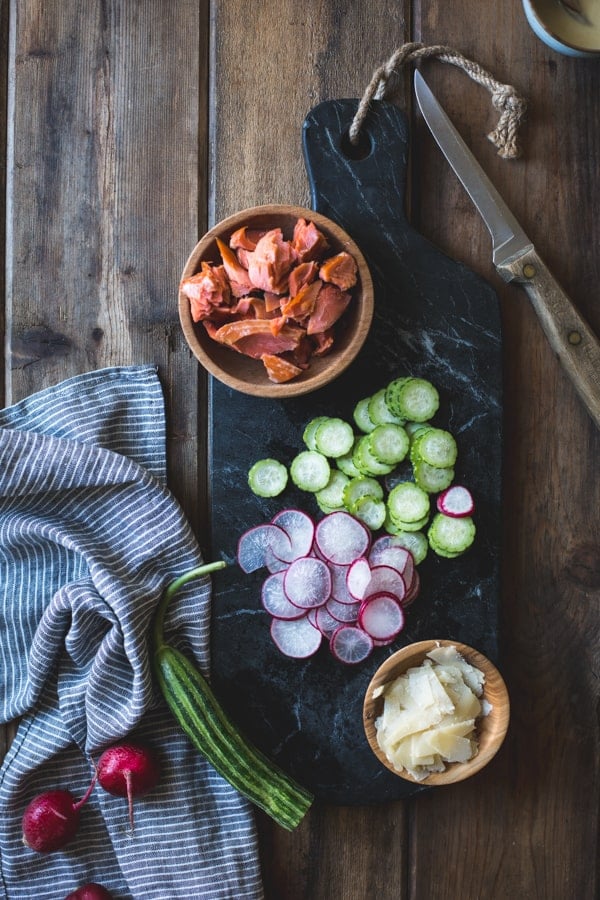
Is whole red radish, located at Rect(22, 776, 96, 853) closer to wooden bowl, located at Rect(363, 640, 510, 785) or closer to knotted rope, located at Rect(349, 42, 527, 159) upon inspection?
wooden bowl, located at Rect(363, 640, 510, 785)

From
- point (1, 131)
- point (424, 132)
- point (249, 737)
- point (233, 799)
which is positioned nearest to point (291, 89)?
point (424, 132)

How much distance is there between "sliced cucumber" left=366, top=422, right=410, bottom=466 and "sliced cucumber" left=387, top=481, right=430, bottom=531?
75 millimetres

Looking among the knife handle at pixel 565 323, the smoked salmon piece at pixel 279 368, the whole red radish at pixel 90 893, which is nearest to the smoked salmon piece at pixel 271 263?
the smoked salmon piece at pixel 279 368

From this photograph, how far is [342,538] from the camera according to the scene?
6.72 ft

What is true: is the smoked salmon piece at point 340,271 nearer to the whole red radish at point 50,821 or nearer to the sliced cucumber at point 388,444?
the sliced cucumber at point 388,444

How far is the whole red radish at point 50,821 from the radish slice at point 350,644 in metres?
0.67

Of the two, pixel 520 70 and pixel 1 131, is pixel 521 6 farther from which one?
pixel 1 131

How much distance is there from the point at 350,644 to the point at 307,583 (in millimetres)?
187

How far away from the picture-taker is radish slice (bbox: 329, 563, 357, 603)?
6.77 feet

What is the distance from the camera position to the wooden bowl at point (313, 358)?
193 centimetres

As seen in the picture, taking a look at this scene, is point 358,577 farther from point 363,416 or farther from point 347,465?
point 363,416

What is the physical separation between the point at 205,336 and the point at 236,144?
570 mm

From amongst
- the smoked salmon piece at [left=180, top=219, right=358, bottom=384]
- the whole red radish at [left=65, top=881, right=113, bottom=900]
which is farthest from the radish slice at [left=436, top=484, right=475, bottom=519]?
the whole red radish at [left=65, top=881, right=113, bottom=900]

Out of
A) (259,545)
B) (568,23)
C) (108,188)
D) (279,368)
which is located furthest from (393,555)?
(568,23)
